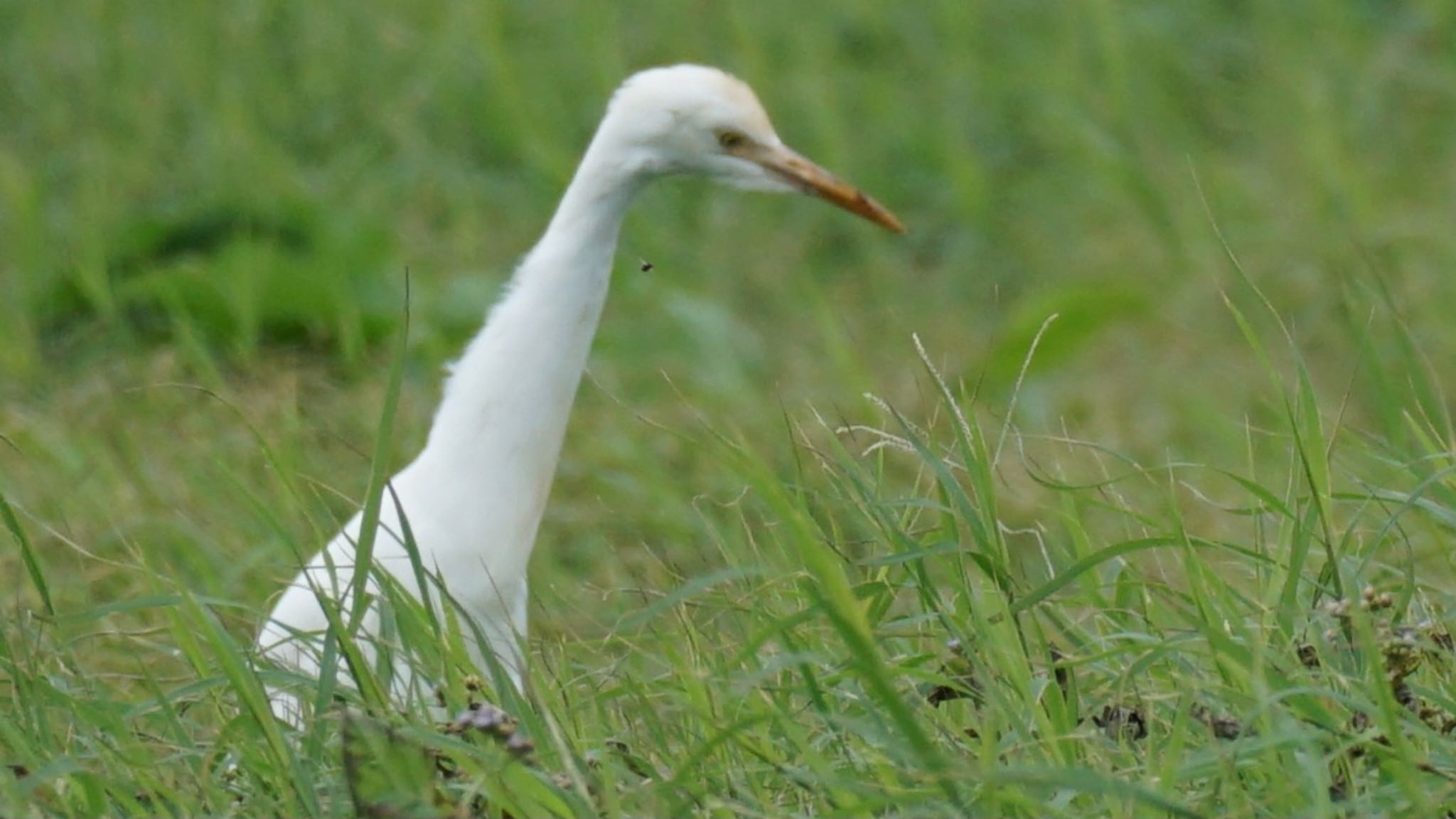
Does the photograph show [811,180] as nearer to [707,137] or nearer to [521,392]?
[707,137]

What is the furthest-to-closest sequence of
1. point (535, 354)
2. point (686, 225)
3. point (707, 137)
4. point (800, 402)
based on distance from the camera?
point (686, 225) < point (800, 402) < point (707, 137) < point (535, 354)

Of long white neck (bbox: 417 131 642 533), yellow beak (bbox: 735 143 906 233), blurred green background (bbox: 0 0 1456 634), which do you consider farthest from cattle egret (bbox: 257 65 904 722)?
blurred green background (bbox: 0 0 1456 634)

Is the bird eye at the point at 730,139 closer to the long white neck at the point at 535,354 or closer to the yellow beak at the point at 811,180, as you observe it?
the yellow beak at the point at 811,180

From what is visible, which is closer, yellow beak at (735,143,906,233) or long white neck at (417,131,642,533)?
long white neck at (417,131,642,533)

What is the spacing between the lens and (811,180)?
113 inches

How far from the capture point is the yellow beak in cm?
285

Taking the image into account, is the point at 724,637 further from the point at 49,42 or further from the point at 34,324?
the point at 49,42

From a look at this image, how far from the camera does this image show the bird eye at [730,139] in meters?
2.81

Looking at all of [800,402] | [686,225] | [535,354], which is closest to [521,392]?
[535,354]

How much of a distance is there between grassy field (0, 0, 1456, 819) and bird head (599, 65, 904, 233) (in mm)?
327

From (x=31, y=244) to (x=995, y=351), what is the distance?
1966 mm

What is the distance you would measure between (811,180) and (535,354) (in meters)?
0.45

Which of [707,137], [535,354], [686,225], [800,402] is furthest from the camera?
[686,225]

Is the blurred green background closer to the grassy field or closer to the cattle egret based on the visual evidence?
the grassy field
